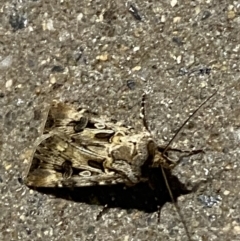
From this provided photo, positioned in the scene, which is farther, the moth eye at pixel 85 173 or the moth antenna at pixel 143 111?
the moth antenna at pixel 143 111

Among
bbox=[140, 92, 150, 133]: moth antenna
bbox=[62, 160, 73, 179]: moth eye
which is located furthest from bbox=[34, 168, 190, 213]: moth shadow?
bbox=[140, 92, 150, 133]: moth antenna

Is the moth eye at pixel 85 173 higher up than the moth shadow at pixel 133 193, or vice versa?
the moth eye at pixel 85 173

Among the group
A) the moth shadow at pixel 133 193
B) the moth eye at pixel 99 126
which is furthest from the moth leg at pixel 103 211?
the moth eye at pixel 99 126

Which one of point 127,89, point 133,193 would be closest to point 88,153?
point 133,193

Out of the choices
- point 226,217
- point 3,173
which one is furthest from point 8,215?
point 226,217

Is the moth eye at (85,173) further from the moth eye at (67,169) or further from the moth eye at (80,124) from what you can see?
the moth eye at (80,124)

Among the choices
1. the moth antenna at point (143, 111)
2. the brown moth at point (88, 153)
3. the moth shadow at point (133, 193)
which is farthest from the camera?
the moth antenna at point (143, 111)

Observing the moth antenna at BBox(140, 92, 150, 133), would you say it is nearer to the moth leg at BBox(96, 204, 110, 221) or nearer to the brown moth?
the brown moth
